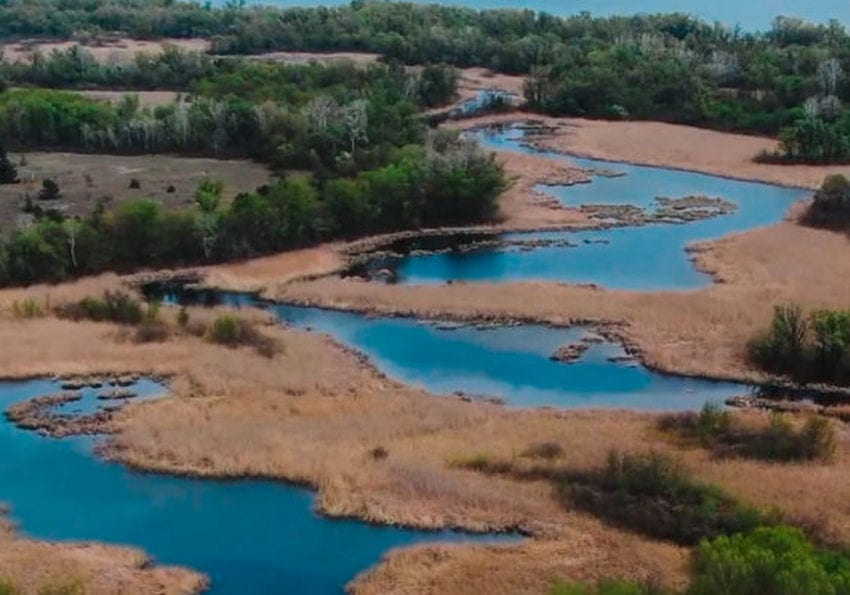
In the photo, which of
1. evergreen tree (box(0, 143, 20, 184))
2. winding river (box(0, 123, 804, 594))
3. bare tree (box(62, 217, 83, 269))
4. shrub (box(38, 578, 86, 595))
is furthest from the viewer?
evergreen tree (box(0, 143, 20, 184))

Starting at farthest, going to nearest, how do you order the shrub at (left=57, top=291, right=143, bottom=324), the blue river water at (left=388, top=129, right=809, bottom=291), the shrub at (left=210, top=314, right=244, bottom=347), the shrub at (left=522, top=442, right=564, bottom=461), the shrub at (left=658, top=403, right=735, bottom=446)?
the blue river water at (left=388, top=129, right=809, bottom=291), the shrub at (left=57, top=291, right=143, bottom=324), the shrub at (left=210, top=314, right=244, bottom=347), the shrub at (left=658, top=403, right=735, bottom=446), the shrub at (left=522, top=442, right=564, bottom=461)

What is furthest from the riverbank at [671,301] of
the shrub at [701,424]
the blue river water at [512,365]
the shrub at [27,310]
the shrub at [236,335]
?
the shrub at [27,310]

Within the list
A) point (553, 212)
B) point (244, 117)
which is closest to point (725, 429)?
point (553, 212)

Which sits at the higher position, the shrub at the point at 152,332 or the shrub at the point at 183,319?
the shrub at the point at 183,319

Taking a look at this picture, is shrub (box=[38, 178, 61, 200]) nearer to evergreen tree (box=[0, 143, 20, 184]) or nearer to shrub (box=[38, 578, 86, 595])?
evergreen tree (box=[0, 143, 20, 184])

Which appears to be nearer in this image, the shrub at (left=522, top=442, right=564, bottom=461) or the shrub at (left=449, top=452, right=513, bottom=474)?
the shrub at (left=449, top=452, right=513, bottom=474)

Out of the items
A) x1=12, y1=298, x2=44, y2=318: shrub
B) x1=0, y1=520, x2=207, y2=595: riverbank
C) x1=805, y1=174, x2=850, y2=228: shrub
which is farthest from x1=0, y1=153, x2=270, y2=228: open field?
x1=0, y1=520, x2=207, y2=595: riverbank

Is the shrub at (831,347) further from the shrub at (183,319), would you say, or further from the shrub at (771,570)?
the shrub at (183,319)

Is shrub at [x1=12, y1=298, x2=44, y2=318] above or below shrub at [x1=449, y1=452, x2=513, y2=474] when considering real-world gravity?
above
